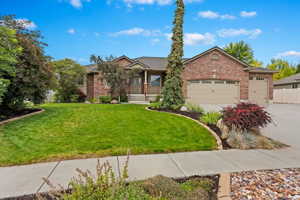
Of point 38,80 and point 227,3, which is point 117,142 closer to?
point 38,80

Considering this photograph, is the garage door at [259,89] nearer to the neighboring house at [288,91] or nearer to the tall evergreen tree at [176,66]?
the neighboring house at [288,91]

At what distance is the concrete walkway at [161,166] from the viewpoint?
2.64m

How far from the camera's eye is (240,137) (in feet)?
15.2

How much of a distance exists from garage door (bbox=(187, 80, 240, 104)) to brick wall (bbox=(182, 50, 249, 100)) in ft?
1.71

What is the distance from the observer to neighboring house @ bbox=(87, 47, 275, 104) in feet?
51.3

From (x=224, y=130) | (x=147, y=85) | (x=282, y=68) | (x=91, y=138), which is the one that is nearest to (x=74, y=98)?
(x=147, y=85)

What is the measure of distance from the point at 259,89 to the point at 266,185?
17776 millimetres

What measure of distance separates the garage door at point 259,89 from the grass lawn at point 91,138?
14278mm

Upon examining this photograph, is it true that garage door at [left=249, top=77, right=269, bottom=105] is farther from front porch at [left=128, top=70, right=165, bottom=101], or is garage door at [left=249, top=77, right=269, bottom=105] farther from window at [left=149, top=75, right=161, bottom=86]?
window at [left=149, top=75, right=161, bottom=86]

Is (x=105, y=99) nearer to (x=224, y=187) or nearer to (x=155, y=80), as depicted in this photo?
(x=155, y=80)

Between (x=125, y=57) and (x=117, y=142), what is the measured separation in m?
13.6

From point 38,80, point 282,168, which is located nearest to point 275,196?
point 282,168

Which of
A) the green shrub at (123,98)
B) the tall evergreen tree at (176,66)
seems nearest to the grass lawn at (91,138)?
the tall evergreen tree at (176,66)

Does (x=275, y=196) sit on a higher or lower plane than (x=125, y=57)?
lower
